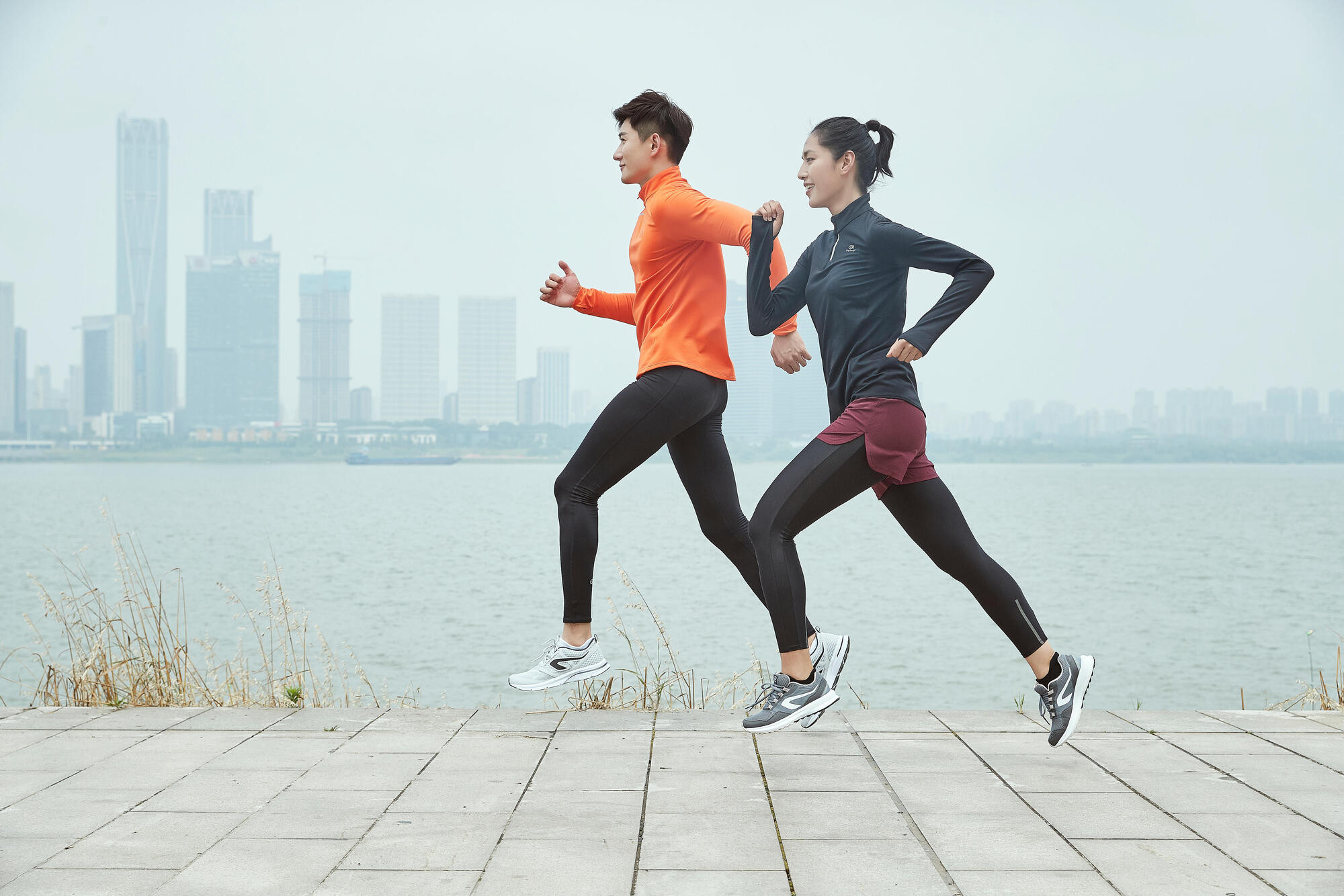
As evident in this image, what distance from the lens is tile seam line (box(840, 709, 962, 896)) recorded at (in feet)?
7.94

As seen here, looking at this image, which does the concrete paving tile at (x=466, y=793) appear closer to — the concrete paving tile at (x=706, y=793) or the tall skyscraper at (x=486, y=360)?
the concrete paving tile at (x=706, y=793)

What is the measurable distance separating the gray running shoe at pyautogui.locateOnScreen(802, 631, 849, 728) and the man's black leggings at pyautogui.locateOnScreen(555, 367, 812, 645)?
89 millimetres

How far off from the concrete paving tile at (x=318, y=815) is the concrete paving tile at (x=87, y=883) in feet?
0.98

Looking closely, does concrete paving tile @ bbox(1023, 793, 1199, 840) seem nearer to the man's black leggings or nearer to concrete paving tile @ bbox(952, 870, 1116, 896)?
concrete paving tile @ bbox(952, 870, 1116, 896)

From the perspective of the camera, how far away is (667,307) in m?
3.99

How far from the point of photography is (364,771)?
335cm

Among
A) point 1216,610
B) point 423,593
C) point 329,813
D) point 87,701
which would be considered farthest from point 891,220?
point 1216,610

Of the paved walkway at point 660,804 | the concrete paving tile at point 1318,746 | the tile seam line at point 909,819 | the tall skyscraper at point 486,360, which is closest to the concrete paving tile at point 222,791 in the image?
the paved walkway at point 660,804

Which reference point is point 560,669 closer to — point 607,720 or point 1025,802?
point 607,720


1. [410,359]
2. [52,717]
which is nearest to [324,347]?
[410,359]

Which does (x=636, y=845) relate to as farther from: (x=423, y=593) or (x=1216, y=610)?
(x=1216, y=610)

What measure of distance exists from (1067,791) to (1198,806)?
1.06 feet

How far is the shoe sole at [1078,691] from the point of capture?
3490mm

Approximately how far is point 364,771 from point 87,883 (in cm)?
100
